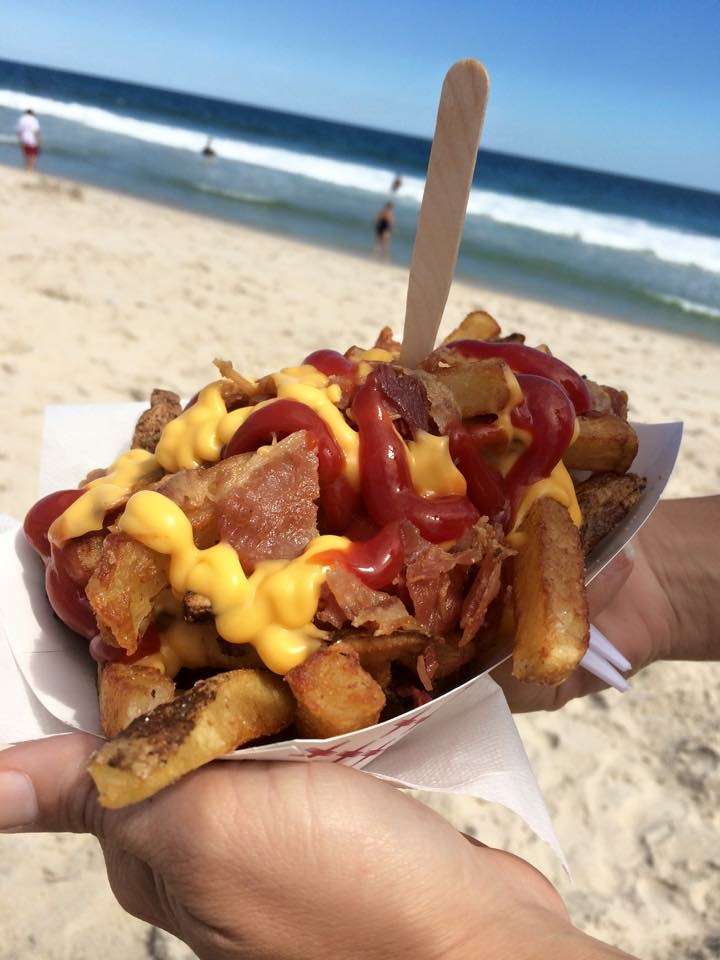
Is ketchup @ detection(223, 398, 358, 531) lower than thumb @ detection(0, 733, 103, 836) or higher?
higher

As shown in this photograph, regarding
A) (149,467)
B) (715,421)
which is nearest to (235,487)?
(149,467)

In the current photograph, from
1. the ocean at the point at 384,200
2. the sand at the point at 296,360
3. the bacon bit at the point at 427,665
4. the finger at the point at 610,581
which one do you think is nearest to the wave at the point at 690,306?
the ocean at the point at 384,200

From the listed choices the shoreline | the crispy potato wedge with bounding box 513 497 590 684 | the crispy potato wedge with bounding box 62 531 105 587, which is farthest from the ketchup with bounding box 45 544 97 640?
the shoreline

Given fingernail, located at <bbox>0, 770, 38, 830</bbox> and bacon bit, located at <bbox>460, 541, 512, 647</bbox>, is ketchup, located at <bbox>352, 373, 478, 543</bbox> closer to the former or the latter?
bacon bit, located at <bbox>460, 541, 512, 647</bbox>

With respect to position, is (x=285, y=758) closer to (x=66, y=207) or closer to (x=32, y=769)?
(x=32, y=769)

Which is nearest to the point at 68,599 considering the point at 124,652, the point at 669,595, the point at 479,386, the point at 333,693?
the point at 124,652

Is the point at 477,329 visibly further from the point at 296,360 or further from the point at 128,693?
the point at 296,360
